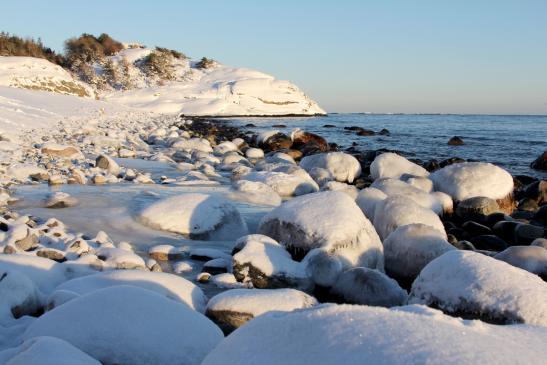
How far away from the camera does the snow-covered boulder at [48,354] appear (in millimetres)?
1638

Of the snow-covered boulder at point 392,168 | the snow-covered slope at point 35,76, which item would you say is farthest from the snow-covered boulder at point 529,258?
the snow-covered slope at point 35,76

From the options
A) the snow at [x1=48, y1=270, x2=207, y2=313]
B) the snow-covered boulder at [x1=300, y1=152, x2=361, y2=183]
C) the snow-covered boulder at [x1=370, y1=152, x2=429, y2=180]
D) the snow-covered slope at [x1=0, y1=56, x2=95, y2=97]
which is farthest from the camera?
the snow-covered slope at [x1=0, y1=56, x2=95, y2=97]

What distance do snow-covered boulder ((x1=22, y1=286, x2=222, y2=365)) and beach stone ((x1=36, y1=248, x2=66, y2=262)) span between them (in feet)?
3.90

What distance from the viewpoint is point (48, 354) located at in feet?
5.44

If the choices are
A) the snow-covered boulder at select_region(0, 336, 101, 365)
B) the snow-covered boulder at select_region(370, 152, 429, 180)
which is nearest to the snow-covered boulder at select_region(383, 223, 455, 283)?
the snow-covered boulder at select_region(0, 336, 101, 365)

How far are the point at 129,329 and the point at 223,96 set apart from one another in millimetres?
41893

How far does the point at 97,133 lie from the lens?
11.9 m

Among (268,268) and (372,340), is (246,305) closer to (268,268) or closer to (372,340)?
(268,268)

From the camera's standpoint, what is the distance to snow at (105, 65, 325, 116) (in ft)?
124

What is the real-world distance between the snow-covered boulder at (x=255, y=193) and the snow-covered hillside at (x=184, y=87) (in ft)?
89.6

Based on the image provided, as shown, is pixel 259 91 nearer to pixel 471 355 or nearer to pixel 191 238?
pixel 191 238

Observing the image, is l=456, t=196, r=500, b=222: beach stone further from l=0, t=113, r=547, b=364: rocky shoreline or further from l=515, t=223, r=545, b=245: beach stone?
l=515, t=223, r=545, b=245: beach stone

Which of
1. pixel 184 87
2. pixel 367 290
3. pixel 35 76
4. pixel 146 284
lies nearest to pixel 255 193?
pixel 367 290

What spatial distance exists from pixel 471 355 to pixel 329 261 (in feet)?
7.38
